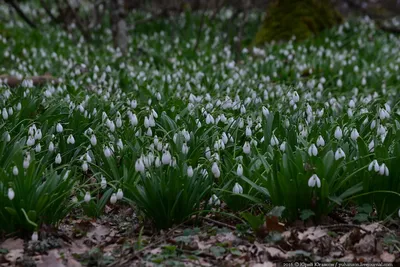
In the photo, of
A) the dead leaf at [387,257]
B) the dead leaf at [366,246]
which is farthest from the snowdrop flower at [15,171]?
the dead leaf at [387,257]

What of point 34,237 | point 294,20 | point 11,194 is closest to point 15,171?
point 11,194

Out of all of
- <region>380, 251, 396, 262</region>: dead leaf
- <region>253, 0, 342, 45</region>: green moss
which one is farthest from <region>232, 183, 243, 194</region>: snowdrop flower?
<region>253, 0, 342, 45</region>: green moss

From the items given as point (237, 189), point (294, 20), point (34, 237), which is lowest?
point (34, 237)

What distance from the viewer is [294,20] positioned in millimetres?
11703

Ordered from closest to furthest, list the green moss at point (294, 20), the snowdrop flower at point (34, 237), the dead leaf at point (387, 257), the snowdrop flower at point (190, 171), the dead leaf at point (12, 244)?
the dead leaf at point (387, 257) < the snowdrop flower at point (34, 237) < the dead leaf at point (12, 244) < the snowdrop flower at point (190, 171) < the green moss at point (294, 20)

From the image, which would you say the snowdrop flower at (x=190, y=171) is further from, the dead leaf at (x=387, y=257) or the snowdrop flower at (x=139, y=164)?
the dead leaf at (x=387, y=257)

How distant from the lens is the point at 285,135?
4578 mm

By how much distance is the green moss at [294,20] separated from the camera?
11.6 m

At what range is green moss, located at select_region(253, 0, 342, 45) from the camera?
11.6 metres

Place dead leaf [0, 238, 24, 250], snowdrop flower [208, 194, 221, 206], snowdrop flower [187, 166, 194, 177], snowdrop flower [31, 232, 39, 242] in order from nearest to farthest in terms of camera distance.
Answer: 1. snowdrop flower [31, 232, 39, 242]
2. dead leaf [0, 238, 24, 250]
3. snowdrop flower [187, 166, 194, 177]
4. snowdrop flower [208, 194, 221, 206]

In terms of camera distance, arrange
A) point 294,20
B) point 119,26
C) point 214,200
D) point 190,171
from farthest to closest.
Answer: point 294,20 < point 119,26 < point 214,200 < point 190,171

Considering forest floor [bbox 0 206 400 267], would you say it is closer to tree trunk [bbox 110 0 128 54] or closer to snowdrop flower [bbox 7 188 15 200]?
snowdrop flower [bbox 7 188 15 200]

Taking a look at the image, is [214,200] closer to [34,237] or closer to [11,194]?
[34,237]

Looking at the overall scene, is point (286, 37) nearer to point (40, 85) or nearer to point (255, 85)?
point (255, 85)
